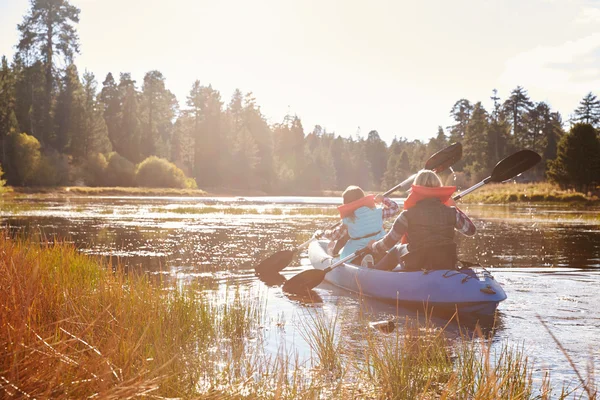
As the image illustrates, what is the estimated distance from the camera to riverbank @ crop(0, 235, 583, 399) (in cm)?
326

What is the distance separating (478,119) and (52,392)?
7713 cm

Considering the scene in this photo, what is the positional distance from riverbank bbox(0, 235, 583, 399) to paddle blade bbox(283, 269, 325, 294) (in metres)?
1.89

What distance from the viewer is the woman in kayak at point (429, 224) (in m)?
7.60

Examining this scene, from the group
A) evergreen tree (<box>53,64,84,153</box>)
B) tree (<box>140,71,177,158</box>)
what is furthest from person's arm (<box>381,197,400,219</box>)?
tree (<box>140,71,177,158</box>)

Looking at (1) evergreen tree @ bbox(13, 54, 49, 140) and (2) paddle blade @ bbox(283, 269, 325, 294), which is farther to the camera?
(1) evergreen tree @ bbox(13, 54, 49, 140)

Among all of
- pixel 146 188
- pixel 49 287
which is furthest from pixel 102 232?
pixel 146 188

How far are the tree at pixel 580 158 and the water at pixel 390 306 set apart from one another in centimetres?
2350

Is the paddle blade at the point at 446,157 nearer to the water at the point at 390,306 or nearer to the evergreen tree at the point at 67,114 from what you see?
the water at the point at 390,306

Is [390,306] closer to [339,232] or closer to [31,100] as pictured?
[339,232]

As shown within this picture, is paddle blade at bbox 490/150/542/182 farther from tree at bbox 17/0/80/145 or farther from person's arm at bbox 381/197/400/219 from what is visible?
tree at bbox 17/0/80/145

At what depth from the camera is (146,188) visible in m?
59.6

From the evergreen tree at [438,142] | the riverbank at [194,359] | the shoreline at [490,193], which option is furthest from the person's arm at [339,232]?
the evergreen tree at [438,142]

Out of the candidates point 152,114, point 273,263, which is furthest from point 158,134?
point 273,263

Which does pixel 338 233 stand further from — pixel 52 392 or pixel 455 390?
pixel 52 392
